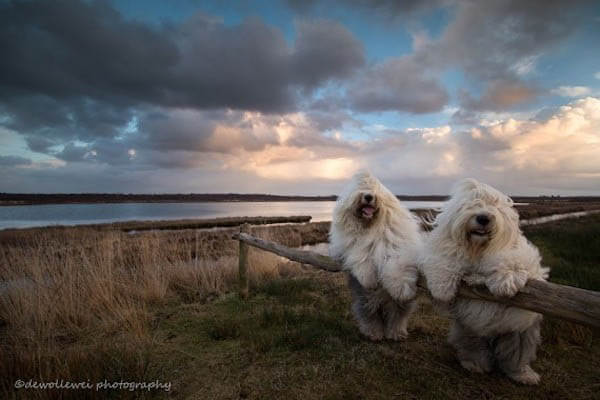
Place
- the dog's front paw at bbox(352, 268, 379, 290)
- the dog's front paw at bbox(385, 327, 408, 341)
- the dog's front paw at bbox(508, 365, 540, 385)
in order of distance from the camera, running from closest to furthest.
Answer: the dog's front paw at bbox(508, 365, 540, 385) → the dog's front paw at bbox(352, 268, 379, 290) → the dog's front paw at bbox(385, 327, 408, 341)

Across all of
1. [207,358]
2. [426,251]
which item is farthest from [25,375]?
[426,251]

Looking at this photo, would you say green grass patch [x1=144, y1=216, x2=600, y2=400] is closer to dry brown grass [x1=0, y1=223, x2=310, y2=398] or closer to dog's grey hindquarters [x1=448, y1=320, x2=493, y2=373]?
dog's grey hindquarters [x1=448, y1=320, x2=493, y2=373]

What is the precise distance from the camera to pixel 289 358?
379cm

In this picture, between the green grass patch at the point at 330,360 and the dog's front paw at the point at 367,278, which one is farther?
the dog's front paw at the point at 367,278

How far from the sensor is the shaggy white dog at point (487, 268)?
2439 mm

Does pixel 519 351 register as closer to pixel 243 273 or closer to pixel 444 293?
pixel 444 293

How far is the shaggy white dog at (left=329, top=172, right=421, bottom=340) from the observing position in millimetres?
3281

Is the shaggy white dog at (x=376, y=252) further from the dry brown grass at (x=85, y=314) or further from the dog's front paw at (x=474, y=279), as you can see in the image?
the dry brown grass at (x=85, y=314)

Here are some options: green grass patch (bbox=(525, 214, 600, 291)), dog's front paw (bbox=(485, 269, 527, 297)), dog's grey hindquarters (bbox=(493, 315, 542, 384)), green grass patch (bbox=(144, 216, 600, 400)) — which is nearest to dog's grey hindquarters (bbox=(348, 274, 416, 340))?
green grass patch (bbox=(144, 216, 600, 400))

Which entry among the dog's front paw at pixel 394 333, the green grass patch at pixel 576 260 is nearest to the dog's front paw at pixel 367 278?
the dog's front paw at pixel 394 333

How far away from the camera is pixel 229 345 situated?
14.1 feet

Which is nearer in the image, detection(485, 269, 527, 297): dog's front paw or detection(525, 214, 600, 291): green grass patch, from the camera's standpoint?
detection(485, 269, 527, 297): dog's front paw

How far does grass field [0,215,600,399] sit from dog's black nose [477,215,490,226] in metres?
1.64

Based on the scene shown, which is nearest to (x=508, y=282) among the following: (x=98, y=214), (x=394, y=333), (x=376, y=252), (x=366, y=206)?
(x=376, y=252)
